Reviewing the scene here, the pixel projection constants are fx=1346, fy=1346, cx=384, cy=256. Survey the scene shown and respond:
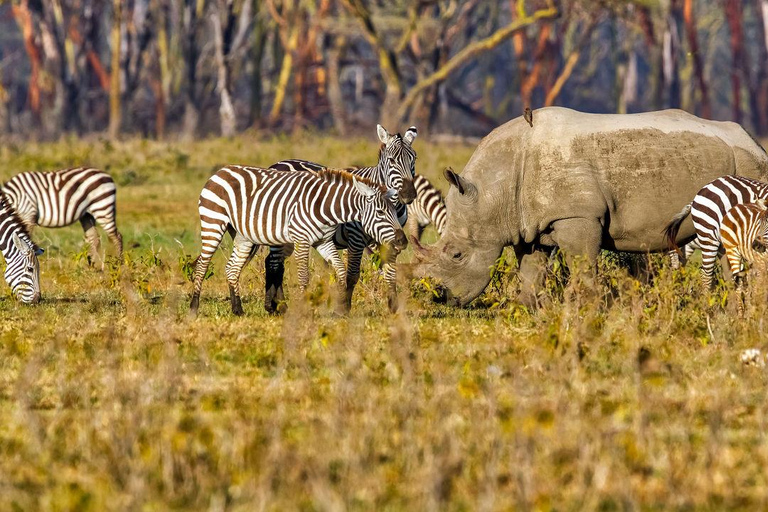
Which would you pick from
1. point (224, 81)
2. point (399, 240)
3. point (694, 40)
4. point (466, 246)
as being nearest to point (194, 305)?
point (399, 240)

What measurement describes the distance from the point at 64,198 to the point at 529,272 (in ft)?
21.4

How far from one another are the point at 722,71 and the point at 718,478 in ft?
205

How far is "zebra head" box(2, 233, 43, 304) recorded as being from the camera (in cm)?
1282

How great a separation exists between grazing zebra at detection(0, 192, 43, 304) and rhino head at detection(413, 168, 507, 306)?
3.67m

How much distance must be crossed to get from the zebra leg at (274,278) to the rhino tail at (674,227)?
3620 millimetres

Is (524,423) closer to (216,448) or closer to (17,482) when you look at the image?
(216,448)

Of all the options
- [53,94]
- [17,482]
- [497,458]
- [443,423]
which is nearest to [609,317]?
[443,423]

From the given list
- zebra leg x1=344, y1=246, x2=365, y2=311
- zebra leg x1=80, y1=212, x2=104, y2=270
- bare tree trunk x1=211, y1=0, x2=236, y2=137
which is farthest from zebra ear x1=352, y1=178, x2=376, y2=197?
bare tree trunk x1=211, y1=0, x2=236, y2=137

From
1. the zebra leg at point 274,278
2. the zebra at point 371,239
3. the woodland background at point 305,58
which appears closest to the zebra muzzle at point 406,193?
the zebra at point 371,239

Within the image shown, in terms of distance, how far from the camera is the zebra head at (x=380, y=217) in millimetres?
11695

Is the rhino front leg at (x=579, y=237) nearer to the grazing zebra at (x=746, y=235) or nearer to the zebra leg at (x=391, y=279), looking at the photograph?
the grazing zebra at (x=746, y=235)

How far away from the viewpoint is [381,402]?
830 centimetres

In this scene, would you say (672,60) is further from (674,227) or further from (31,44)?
(674,227)

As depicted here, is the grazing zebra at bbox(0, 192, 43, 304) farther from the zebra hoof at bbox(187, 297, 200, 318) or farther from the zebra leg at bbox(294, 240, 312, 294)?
the zebra leg at bbox(294, 240, 312, 294)
